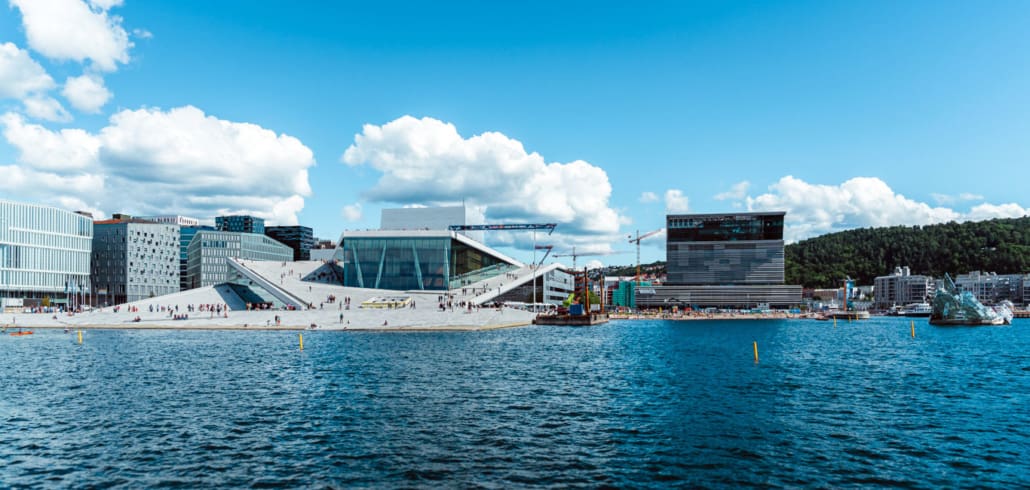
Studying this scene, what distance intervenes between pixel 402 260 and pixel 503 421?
323 feet

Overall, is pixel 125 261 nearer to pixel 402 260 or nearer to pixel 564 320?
pixel 402 260

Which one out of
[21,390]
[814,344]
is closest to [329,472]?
[21,390]

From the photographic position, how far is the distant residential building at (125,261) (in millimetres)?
166000

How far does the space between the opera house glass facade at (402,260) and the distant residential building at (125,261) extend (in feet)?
237

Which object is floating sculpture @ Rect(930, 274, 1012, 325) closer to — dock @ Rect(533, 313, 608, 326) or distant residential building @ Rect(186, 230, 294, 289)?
dock @ Rect(533, 313, 608, 326)

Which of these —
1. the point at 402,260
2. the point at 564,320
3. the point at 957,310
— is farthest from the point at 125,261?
the point at 957,310

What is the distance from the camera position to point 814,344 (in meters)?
72.5

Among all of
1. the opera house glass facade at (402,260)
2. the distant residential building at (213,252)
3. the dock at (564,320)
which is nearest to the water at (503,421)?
the dock at (564,320)

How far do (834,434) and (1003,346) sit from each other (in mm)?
55894

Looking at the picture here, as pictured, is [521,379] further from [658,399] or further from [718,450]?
[718,450]

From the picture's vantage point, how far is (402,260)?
125 meters

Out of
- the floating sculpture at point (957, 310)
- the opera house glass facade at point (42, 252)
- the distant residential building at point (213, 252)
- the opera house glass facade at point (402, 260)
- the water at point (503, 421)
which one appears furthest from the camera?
the distant residential building at point (213, 252)

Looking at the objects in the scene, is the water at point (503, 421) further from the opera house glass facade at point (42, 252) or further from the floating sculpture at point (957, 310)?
the opera house glass facade at point (42, 252)

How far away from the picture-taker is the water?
20984mm
